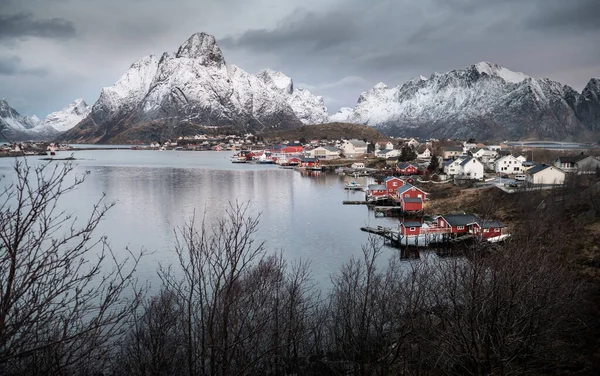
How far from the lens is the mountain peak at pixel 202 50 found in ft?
528

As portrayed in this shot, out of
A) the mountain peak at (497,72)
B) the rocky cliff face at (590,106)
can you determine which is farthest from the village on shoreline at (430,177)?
the mountain peak at (497,72)

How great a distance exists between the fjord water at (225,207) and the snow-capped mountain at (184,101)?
94928mm

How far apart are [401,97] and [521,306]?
189 meters

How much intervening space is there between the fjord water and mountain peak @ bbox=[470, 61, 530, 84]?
141 metres

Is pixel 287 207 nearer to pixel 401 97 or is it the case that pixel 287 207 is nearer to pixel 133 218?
pixel 133 218

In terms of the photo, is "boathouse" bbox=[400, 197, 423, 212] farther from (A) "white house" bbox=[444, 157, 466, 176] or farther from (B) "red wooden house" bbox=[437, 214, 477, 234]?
(A) "white house" bbox=[444, 157, 466, 176]

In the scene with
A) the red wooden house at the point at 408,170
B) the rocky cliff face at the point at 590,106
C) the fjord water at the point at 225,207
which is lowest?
the fjord water at the point at 225,207

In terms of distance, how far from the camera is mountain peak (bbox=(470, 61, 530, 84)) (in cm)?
15741

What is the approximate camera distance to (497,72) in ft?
524

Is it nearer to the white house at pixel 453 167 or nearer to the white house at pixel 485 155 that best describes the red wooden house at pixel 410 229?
the white house at pixel 453 167

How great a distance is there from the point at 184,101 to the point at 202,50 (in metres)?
31.1

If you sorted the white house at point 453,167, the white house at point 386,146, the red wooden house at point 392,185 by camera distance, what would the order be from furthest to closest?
the white house at point 386,146 < the white house at point 453,167 < the red wooden house at point 392,185


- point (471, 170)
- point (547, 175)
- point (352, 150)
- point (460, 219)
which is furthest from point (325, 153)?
point (460, 219)

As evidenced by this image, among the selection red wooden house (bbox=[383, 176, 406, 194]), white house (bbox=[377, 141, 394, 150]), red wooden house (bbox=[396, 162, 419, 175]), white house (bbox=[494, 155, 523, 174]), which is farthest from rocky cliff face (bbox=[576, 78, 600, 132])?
red wooden house (bbox=[383, 176, 406, 194])
